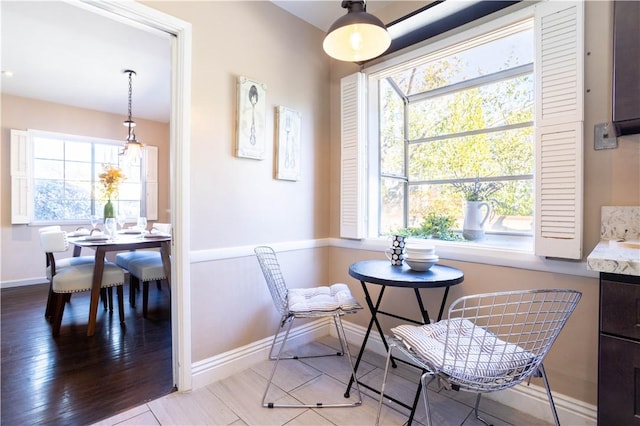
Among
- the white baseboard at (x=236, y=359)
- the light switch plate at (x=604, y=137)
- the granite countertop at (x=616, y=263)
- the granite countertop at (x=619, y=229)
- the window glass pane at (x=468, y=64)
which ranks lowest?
the white baseboard at (x=236, y=359)

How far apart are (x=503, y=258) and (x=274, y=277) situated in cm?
146

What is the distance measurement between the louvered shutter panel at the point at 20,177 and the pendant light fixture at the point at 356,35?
514 centimetres

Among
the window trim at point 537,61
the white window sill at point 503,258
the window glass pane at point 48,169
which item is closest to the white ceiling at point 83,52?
the window trim at point 537,61

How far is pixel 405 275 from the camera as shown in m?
1.68

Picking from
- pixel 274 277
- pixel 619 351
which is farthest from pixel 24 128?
pixel 619 351

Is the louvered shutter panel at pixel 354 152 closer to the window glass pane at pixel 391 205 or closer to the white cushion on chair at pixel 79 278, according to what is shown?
the window glass pane at pixel 391 205

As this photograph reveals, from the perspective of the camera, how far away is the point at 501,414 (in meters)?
1.67

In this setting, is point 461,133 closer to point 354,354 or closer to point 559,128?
point 559,128

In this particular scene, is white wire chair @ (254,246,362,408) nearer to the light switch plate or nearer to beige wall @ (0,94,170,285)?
the light switch plate

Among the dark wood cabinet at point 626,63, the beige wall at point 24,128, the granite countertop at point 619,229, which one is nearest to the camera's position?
the dark wood cabinet at point 626,63

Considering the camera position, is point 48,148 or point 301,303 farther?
point 48,148

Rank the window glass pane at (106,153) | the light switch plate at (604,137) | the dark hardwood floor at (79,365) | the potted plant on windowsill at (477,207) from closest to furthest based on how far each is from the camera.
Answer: the light switch plate at (604,137)
the dark hardwood floor at (79,365)
the potted plant on windowsill at (477,207)
the window glass pane at (106,153)

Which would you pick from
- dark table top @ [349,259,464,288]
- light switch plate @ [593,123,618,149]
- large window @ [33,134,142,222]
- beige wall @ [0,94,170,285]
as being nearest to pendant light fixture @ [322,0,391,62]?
light switch plate @ [593,123,618,149]

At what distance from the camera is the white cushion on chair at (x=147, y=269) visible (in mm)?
3119
